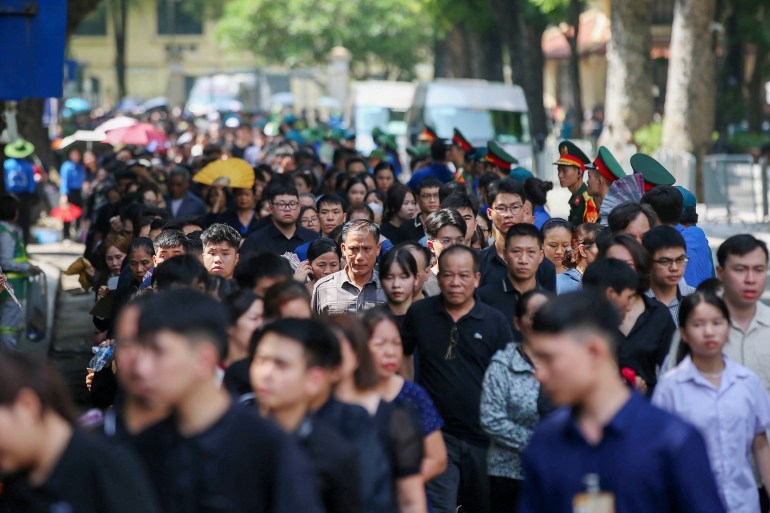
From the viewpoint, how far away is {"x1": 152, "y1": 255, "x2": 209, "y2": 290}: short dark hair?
22.9ft

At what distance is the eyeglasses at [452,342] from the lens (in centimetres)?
735

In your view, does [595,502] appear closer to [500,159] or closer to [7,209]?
[7,209]

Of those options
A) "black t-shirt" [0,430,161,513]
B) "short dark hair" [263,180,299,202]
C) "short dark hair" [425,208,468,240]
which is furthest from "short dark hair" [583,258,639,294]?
"short dark hair" [263,180,299,202]

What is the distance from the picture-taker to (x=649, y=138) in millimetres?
25875

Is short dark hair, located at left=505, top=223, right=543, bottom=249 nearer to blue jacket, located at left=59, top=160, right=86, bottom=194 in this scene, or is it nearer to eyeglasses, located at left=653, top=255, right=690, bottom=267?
eyeglasses, located at left=653, top=255, right=690, bottom=267

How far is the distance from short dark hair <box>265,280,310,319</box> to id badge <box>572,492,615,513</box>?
6.10ft

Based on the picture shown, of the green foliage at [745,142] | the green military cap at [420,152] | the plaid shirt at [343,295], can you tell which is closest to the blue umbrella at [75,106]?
the green foliage at [745,142]

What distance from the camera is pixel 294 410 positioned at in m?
4.70

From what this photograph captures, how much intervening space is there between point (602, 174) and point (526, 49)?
88.7 feet

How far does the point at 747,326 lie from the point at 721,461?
933 millimetres

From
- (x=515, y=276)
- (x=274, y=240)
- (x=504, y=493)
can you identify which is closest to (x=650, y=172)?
(x=274, y=240)

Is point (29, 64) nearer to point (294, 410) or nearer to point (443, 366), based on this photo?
point (443, 366)

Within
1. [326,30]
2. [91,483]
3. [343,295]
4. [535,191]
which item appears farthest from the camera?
[326,30]

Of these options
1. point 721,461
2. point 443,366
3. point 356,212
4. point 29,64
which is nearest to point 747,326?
point 721,461
